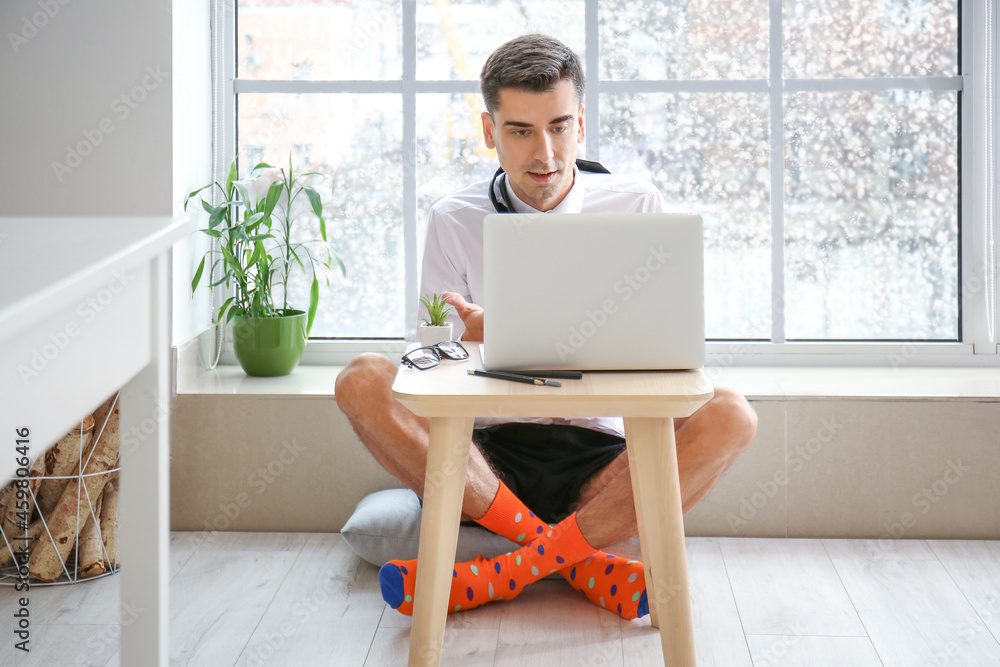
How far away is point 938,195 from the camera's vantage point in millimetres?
2801

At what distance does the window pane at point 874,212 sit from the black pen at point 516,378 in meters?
1.74

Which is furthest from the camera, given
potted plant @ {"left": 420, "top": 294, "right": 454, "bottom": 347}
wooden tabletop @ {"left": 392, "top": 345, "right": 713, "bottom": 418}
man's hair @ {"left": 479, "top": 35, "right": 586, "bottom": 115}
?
man's hair @ {"left": 479, "top": 35, "right": 586, "bottom": 115}

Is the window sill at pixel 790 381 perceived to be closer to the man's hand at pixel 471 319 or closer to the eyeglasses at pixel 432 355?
the man's hand at pixel 471 319

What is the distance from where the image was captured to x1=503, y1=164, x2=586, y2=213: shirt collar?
82.1 inches

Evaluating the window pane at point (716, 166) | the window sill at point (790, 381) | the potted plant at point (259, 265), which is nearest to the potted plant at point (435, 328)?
the window sill at point (790, 381)

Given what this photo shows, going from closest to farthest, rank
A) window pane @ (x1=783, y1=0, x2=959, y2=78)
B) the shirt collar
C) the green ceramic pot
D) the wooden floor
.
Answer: the wooden floor → the shirt collar → the green ceramic pot → window pane @ (x1=783, y1=0, x2=959, y2=78)

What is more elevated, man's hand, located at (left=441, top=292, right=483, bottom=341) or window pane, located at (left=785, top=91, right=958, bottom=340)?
window pane, located at (left=785, top=91, right=958, bottom=340)

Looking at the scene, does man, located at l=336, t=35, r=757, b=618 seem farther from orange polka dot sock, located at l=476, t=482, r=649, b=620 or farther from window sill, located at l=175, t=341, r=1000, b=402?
window sill, located at l=175, t=341, r=1000, b=402

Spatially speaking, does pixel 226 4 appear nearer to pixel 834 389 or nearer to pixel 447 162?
pixel 447 162

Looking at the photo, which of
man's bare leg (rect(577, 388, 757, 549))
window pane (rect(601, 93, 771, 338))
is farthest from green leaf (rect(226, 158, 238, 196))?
man's bare leg (rect(577, 388, 757, 549))

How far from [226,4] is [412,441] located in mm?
1606

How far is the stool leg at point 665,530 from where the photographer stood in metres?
1.37

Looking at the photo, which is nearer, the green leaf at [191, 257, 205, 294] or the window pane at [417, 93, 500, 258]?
the green leaf at [191, 257, 205, 294]

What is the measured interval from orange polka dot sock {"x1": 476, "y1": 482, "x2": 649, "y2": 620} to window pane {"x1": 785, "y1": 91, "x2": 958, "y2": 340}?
1.29m
